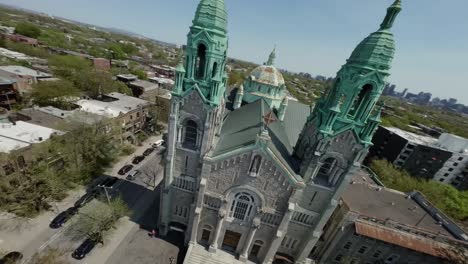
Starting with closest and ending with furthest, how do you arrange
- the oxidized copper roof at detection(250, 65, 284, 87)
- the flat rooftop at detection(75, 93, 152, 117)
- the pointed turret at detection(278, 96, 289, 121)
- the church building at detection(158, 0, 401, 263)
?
the church building at detection(158, 0, 401, 263), the pointed turret at detection(278, 96, 289, 121), the oxidized copper roof at detection(250, 65, 284, 87), the flat rooftop at detection(75, 93, 152, 117)

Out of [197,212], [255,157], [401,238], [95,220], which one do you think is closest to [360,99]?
[255,157]

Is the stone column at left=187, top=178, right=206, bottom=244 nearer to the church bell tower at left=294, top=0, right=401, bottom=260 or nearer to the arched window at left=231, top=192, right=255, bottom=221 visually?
the arched window at left=231, top=192, right=255, bottom=221

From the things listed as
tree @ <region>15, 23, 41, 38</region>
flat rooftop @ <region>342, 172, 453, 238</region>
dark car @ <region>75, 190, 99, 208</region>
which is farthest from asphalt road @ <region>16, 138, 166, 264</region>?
tree @ <region>15, 23, 41, 38</region>

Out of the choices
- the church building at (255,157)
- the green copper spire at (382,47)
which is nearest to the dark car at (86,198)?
the church building at (255,157)

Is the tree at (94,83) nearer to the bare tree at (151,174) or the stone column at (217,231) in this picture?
the bare tree at (151,174)

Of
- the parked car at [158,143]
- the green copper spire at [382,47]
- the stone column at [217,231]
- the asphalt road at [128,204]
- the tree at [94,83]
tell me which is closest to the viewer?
the green copper spire at [382,47]

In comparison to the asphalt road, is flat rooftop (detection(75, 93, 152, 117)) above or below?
above

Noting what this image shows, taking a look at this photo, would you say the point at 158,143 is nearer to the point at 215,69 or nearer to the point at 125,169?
the point at 125,169
